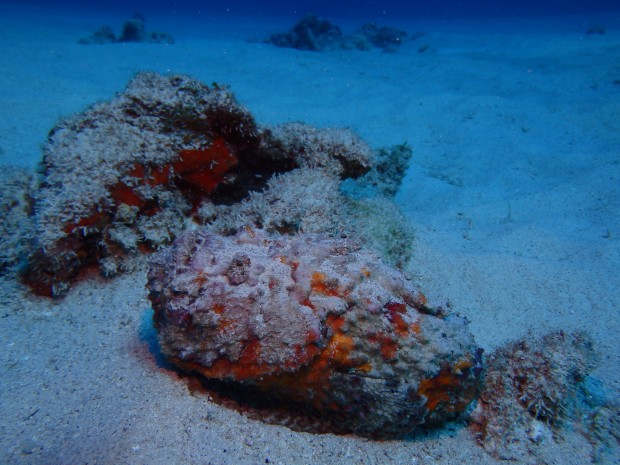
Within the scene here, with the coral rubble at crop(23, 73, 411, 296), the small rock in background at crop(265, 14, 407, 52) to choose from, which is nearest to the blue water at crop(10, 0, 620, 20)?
the small rock in background at crop(265, 14, 407, 52)

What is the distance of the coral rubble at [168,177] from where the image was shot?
10.9 ft

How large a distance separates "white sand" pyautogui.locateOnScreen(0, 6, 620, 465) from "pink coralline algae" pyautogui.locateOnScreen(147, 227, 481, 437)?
0.37 m

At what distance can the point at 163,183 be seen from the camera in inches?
149

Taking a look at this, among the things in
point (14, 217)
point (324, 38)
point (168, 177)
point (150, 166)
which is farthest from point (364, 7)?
point (14, 217)

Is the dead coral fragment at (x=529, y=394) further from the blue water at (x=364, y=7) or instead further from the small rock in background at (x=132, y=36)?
the blue water at (x=364, y=7)

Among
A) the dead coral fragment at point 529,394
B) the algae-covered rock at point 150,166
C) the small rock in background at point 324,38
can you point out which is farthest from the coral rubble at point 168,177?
the small rock in background at point 324,38

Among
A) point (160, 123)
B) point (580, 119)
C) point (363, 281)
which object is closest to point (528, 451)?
point (363, 281)

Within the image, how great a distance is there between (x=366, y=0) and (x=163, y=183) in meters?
73.9

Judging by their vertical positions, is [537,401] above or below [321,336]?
below

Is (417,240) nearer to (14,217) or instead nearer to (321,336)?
(321,336)

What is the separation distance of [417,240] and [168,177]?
3241 mm

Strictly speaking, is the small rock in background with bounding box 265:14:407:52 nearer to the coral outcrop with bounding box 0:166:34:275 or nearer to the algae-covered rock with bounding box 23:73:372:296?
the algae-covered rock with bounding box 23:73:372:296

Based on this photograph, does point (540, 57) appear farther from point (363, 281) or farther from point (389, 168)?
point (363, 281)

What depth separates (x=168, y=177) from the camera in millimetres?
3814
